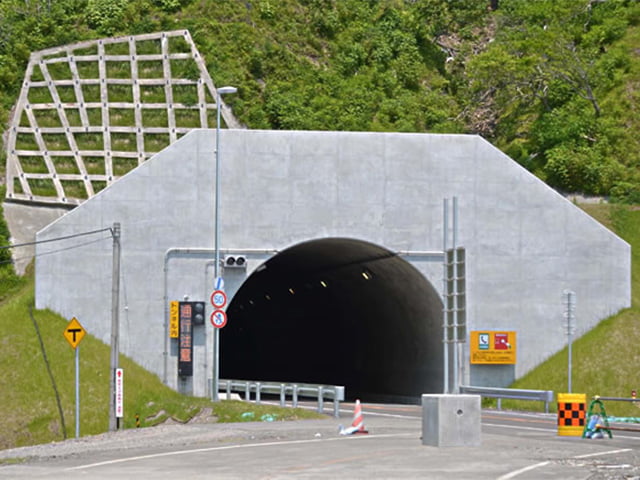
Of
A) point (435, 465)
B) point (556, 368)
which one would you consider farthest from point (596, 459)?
point (556, 368)

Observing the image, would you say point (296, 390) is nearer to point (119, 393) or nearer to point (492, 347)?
point (119, 393)

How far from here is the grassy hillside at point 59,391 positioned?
117 ft

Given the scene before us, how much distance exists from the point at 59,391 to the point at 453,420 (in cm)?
1715

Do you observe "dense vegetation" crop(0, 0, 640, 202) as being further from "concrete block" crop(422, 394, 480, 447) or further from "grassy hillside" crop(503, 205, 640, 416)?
"concrete block" crop(422, 394, 480, 447)

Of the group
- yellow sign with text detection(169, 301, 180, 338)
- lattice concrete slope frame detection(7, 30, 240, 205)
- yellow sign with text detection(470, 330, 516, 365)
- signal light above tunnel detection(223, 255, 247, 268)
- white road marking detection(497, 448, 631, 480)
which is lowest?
white road marking detection(497, 448, 631, 480)

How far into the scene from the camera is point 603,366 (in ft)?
133

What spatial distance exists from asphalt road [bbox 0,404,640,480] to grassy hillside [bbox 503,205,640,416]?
30.5ft

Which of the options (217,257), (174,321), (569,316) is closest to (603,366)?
(569,316)

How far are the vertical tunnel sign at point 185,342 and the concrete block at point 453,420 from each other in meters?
17.1

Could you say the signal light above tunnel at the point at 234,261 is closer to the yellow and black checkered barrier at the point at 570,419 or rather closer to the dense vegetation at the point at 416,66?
the yellow and black checkered barrier at the point at 570,419

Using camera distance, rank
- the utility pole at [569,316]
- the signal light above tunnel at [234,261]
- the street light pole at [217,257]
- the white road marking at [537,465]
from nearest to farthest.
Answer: the white road marking at [537,465] → the street light pole at [217,257] → the utility pole at [569,316] → the signal light above tunnel at [234,261]

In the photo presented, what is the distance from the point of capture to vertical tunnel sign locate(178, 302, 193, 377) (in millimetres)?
39750

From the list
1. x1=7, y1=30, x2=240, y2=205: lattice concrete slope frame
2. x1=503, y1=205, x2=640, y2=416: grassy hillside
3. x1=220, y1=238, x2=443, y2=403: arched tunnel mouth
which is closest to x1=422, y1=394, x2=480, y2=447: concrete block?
x1=503, y1=205, x2=640, y2=416: grassy hillside

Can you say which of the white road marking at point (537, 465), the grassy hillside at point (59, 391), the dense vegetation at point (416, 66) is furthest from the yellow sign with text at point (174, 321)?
the dense vegetation at point (416, 66)
